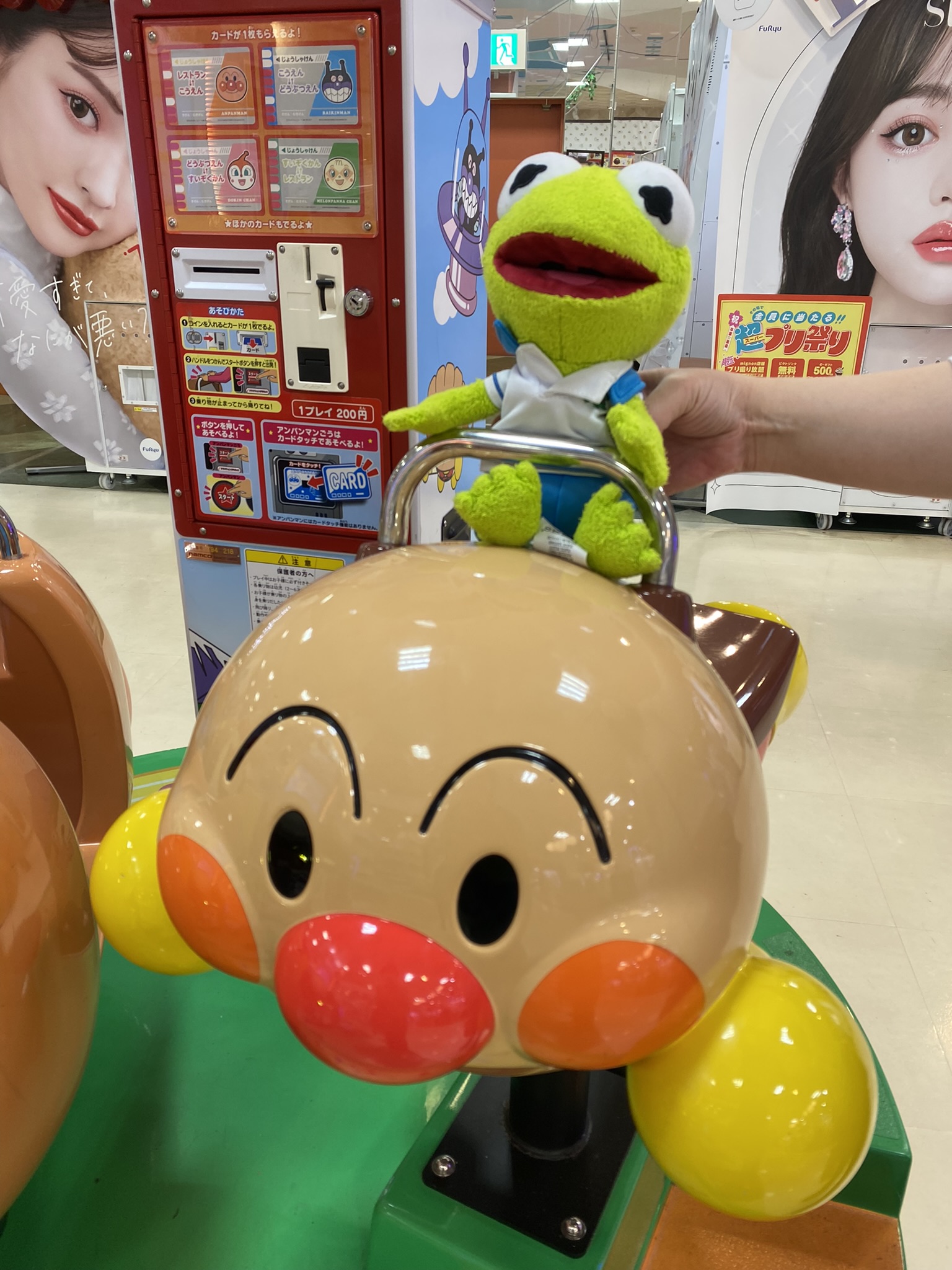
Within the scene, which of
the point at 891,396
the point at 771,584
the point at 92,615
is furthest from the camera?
the point at 771,584

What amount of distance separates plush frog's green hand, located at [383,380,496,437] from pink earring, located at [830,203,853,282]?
3.71m

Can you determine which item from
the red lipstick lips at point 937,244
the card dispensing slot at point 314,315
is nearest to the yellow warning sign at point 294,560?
the card dispensing slot at point 314,315

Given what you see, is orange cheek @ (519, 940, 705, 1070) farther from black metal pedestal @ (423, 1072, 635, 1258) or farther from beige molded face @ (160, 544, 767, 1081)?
black metal pedestal @ (423, 1072, 635, 1258)

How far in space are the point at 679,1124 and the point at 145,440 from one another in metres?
4.71

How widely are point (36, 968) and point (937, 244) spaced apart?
4.23 meters

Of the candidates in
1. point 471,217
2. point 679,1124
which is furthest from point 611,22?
point 679,1124

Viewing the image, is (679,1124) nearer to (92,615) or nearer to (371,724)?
(371,724)

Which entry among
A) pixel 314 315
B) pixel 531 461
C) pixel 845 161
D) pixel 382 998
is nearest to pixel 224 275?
pixel 314 315

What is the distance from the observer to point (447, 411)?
32.0 inches

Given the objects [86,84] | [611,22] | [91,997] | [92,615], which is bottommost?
[91,997]

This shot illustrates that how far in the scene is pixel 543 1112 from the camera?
811 mm

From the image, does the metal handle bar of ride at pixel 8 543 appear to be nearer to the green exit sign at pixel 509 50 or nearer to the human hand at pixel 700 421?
the human hand at pixel 700 421

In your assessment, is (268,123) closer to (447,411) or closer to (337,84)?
(337,84)

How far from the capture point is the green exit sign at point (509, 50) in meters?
6.09
